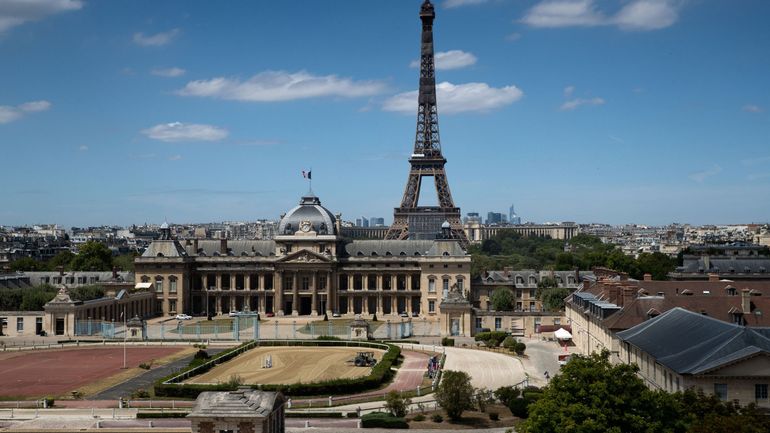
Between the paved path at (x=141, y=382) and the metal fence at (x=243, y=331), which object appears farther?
the metal fence at (x=243, y=331)

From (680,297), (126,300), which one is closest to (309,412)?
(680,297)

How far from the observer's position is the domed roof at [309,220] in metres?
114

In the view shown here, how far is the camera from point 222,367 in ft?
216

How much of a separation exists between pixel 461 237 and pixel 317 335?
210ft

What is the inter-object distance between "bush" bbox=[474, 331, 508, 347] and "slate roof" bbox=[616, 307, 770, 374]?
2320 cm

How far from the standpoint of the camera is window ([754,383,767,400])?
41.9 meters

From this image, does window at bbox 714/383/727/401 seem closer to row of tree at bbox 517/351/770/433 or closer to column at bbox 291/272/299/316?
row of tree at bbox 517/351/770/433

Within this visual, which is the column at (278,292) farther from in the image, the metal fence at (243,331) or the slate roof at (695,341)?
the slate roof at (695,341)

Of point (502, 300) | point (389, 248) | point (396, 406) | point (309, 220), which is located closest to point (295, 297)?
point (309, 220)

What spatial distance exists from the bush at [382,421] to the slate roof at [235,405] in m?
17.2

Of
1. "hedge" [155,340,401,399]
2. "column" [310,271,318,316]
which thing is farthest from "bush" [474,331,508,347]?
"column" [310,271,318,316]

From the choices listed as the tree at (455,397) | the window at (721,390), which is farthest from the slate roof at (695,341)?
the tree at (455,397)

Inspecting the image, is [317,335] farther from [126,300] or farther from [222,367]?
[126,300]

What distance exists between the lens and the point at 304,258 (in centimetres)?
11175
